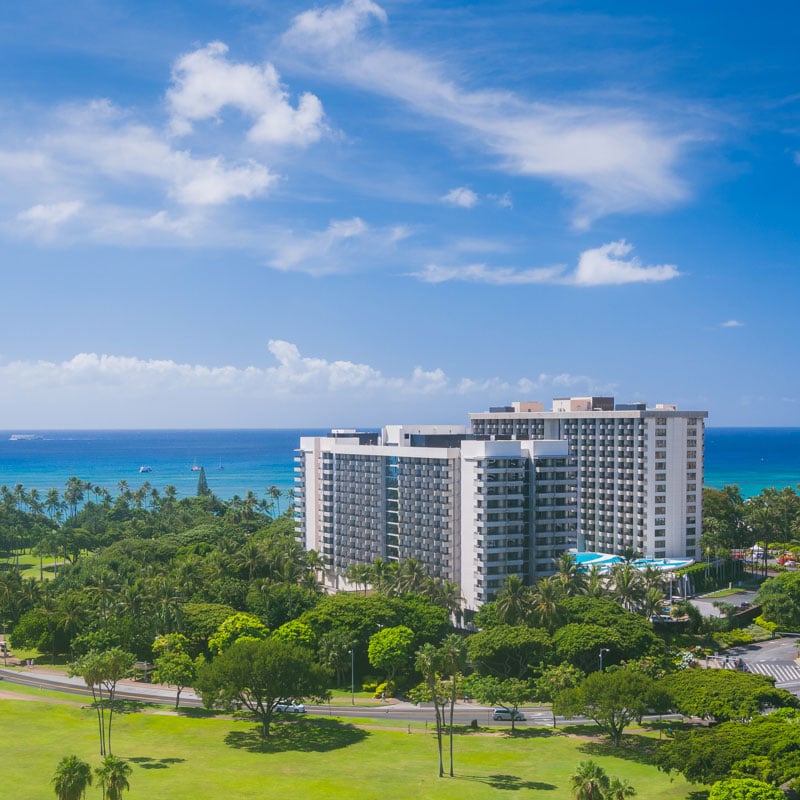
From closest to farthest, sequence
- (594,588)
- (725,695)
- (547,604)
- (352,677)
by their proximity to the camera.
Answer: (725,695), (352,677), (547,604), (594,588)

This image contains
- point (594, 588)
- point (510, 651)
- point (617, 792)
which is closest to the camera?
point (617, 792)

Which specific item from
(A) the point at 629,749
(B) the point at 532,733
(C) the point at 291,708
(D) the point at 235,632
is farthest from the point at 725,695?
(D) the point at 235,632

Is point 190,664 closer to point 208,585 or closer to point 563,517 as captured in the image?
point 208,585

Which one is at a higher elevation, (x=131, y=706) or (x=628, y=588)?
(x=628, y=588)

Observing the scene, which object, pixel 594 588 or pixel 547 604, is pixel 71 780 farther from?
pixel 594 588

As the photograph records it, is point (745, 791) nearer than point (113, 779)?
Yes

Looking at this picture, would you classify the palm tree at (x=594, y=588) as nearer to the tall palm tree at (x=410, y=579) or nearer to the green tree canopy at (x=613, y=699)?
the tall palm tree at (x=410, y=579)

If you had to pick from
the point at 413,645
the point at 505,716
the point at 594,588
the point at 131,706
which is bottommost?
the point at 131,706
